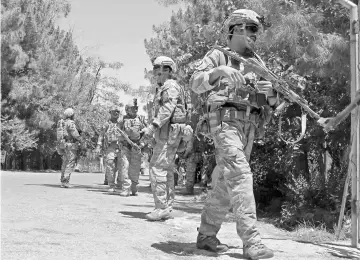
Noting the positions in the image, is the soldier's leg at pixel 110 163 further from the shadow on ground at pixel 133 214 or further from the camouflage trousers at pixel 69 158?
the shadow on ground at pixel 133 214

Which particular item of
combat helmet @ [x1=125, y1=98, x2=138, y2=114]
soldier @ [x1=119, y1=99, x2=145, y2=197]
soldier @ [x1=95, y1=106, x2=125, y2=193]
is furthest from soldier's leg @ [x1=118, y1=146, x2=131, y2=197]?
combat helmet @ [x1=125, y1=98, x2=138, y2=114]

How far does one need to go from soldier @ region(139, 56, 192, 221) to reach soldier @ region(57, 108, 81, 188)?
5.36m

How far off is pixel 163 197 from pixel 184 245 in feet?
5.63

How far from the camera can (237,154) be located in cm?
361

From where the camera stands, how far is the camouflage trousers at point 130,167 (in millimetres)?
9490

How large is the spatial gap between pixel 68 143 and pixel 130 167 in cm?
204

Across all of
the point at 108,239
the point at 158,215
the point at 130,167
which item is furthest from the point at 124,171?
the point at 108,239

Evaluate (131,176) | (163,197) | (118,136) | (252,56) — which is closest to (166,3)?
(118,136)

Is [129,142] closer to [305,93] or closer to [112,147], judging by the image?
[112,147]

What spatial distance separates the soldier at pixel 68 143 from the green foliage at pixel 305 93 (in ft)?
14.7

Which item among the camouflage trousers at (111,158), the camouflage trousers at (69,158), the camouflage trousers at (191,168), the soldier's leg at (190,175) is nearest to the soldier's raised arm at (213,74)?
the camouflage trousers at (111,158)

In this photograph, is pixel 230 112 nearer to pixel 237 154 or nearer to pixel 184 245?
pixel 237 154

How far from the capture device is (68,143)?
10930 millimetres

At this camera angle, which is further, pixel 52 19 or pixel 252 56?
pixel 52 19
